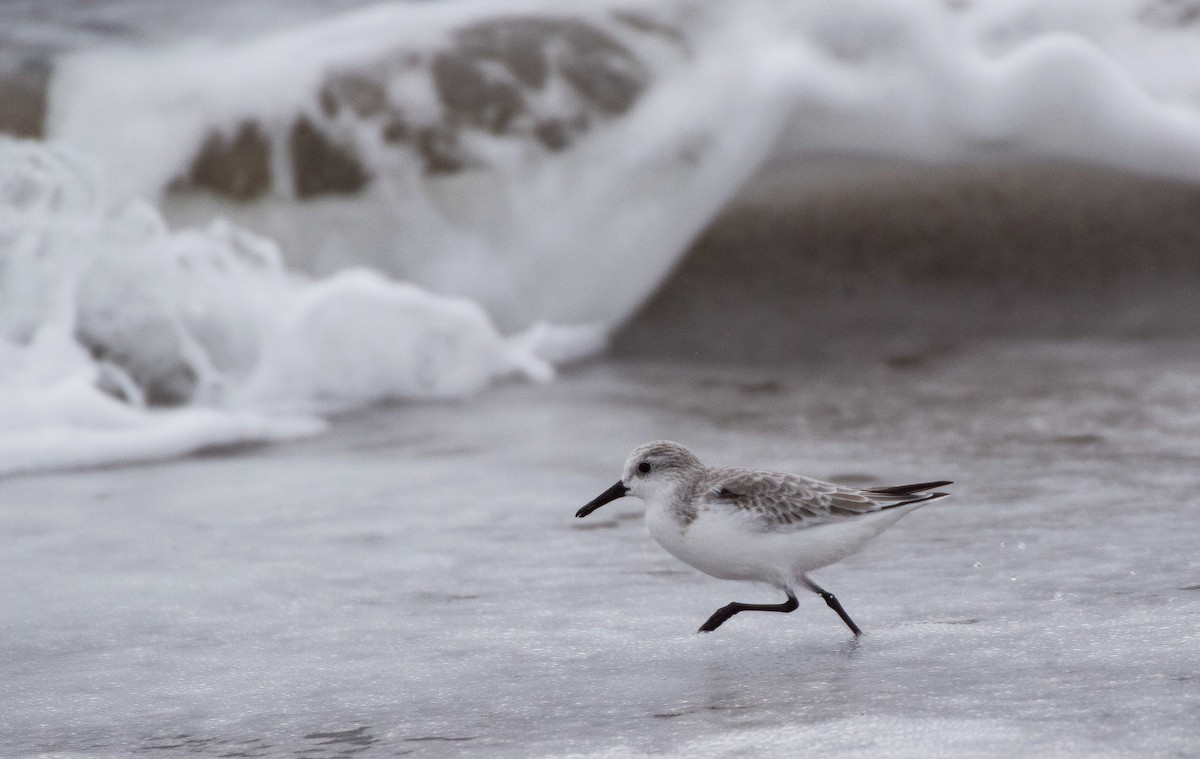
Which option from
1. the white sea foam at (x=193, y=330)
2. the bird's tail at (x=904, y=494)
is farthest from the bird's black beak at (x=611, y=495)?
the white sea foam at (x=193, y=330)

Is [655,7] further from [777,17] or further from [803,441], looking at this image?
[803,441]

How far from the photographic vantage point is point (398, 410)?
5.46 meters

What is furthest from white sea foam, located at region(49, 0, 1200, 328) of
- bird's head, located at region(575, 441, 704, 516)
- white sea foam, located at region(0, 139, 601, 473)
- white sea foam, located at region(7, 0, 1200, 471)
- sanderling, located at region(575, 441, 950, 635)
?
sanderling, located at region(575, 441, 950, 635)

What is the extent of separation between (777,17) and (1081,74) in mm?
1414

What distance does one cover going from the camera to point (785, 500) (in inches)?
106

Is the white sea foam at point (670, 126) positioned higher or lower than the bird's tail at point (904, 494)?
higher

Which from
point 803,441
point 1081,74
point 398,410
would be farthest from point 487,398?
point 1081,74

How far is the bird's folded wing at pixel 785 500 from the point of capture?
2.68m

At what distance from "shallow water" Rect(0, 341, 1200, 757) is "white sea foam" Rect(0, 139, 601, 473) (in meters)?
0.61

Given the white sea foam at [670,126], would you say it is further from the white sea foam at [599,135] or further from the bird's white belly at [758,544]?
the bird's white belly at [758,544]

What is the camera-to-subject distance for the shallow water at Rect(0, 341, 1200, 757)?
7.34ft

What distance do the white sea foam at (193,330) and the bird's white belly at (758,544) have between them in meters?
2.60

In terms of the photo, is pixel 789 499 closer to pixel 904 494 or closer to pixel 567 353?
pixel 904 494

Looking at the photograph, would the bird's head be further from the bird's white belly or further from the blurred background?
the blurred background
